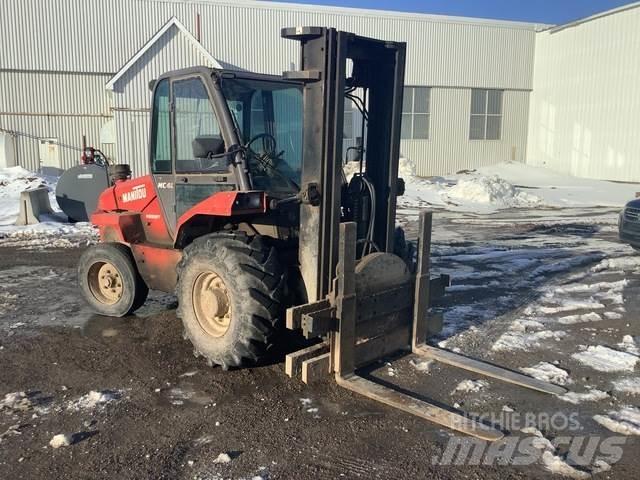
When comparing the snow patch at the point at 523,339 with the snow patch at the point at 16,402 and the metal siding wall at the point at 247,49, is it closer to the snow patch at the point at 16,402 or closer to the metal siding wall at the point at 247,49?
the snow patch at the point at 16,402

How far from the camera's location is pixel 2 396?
4.67 m

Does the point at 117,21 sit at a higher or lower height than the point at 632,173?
higher

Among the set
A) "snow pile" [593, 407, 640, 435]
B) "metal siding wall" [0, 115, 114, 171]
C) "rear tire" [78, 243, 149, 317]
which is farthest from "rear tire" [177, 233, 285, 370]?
"metal siding wall" [0, 115, 114, 171]

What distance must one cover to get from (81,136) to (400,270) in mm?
23825

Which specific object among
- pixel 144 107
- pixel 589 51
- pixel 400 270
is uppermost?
pixel 589 51

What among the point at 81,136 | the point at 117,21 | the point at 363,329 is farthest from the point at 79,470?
the point at 117,21

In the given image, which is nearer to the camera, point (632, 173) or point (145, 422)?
point (145, 422)

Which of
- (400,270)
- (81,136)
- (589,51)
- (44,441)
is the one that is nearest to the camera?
(44,441)

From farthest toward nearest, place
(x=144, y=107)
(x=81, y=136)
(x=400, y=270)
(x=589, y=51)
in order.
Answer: (x=589, y=51) < (x=81, y=136) < (x=144, y=107) < (x=400, y=270)

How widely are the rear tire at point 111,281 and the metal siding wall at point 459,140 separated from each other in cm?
2460

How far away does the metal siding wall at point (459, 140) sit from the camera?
3062 centimetres

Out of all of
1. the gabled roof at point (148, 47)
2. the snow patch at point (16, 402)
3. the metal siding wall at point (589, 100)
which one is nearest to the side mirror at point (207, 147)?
the snow patch at point (16, 402)

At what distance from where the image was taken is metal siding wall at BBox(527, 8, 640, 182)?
27.0 metres

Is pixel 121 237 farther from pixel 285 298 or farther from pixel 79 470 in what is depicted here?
pixel 79 470
